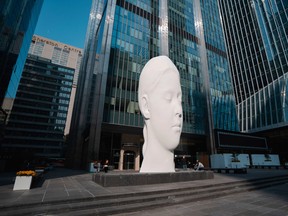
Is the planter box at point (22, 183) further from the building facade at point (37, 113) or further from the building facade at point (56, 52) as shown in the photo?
the building facade at point (56, 52)

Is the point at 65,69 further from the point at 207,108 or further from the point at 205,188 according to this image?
the point at 205,188

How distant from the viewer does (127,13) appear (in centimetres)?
3294

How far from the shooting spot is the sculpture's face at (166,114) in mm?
10188

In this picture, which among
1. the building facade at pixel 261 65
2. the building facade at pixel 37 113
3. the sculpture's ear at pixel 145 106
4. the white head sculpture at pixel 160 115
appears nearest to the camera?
the white head sculpture at pixel 160 115

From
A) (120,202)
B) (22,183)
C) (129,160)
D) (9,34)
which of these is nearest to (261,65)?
(129,160)

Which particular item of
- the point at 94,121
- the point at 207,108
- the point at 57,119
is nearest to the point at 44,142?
the point at 57,119

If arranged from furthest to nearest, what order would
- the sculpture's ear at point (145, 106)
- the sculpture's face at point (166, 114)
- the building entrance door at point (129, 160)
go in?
the building entrance door at point (129, 160)
the sculpture's ear at point (145, 106)
the sculpture's face at point (166, 114)

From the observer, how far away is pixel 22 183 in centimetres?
725

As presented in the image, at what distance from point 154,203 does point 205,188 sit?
11.4 feet

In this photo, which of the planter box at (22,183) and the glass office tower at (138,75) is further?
the glass office tower at (138,75)

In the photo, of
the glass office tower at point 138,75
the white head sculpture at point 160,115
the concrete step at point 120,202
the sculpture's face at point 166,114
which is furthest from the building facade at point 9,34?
the concrete step at point 120,202

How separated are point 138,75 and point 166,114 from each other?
67.5 feet

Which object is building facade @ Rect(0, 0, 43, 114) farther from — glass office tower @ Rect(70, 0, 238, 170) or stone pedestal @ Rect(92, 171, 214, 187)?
stone pedestal @ Rect(92, 171, 214, 187)

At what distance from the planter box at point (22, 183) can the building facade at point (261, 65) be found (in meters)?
48.1
